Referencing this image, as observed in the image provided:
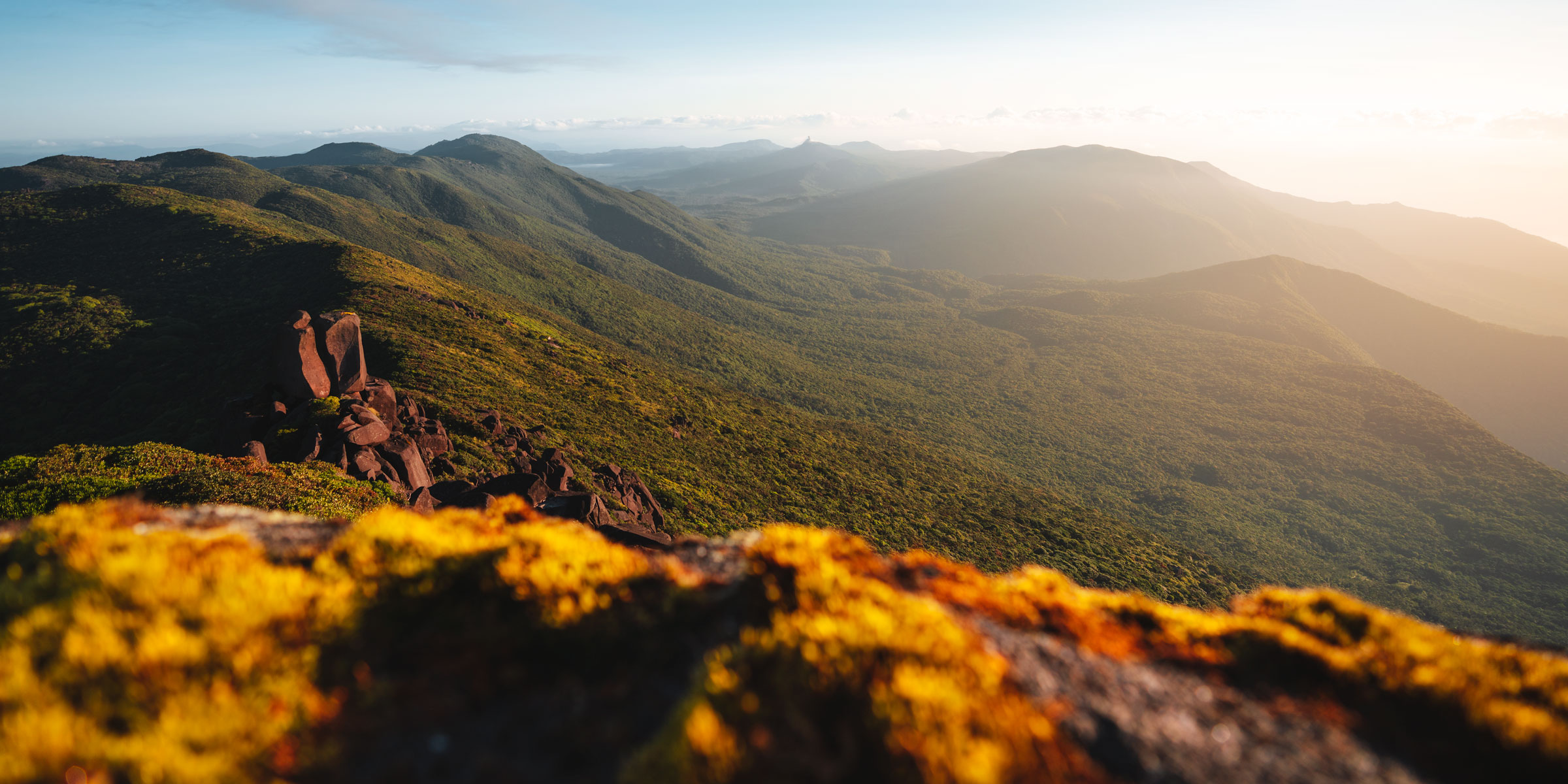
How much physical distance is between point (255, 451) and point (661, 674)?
27.6 meters

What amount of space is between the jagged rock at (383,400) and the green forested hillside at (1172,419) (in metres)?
17.4

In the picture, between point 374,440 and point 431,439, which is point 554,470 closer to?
point 431,439

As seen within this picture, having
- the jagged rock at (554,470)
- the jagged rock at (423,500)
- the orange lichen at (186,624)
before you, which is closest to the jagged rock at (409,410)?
the jagged rock at (554,470)

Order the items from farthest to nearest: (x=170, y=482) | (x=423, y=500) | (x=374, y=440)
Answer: (x=374, y=440) < (x=423, y=500) < (x=170, y=482)

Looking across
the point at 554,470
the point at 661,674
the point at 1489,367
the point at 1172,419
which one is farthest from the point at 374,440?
the point at 1489,367

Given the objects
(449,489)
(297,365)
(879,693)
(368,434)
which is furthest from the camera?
(297,365)

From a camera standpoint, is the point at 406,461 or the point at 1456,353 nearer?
the point at 406,461

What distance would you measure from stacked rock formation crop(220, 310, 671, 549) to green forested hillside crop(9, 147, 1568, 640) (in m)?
12.4

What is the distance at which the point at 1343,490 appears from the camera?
327 ft

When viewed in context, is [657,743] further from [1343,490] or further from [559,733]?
[1343,490]

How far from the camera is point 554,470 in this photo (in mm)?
31219

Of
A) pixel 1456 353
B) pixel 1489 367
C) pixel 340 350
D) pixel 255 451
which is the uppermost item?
pixel 340 350

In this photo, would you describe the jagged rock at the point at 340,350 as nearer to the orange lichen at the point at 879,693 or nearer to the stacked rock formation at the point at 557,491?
the stacked rock formation at the point at 557,491

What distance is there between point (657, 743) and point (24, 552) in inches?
316
